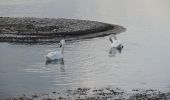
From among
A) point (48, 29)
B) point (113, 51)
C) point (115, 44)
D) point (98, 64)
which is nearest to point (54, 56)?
point (98, 64)

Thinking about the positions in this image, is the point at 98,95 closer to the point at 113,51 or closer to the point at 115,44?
the point at 113,51

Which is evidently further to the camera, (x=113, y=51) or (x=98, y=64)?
(x=113, y=51)

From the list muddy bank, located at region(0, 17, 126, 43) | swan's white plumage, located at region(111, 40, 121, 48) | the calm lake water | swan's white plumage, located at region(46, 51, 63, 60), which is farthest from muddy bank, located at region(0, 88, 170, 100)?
muddy bank, located at region(0, 17, 126, 43)

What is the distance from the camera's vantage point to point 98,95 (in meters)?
22.5

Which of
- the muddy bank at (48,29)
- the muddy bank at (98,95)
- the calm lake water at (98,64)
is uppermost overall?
the muddy bank at (48,29)

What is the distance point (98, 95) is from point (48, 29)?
68.7 ft

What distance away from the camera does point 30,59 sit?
30.6 meters

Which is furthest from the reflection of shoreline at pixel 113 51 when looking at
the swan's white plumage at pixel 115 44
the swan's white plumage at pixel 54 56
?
the swan's white plumage at pixel 54 56

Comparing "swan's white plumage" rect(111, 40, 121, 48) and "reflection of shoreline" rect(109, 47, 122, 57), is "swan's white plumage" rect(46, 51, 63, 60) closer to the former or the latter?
"reflection of shoreline" rect(109, 47, 122, 57)

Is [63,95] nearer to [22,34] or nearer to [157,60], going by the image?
[157,60]

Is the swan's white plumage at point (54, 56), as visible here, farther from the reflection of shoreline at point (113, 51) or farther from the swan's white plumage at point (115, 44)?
the swan's white plumage at point (115, 44)

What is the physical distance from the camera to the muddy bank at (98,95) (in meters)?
21.8

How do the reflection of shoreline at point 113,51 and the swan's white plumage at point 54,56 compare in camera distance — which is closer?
the swan's white plumage at point 54,56

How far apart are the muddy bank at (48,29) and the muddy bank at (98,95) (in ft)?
50.1
